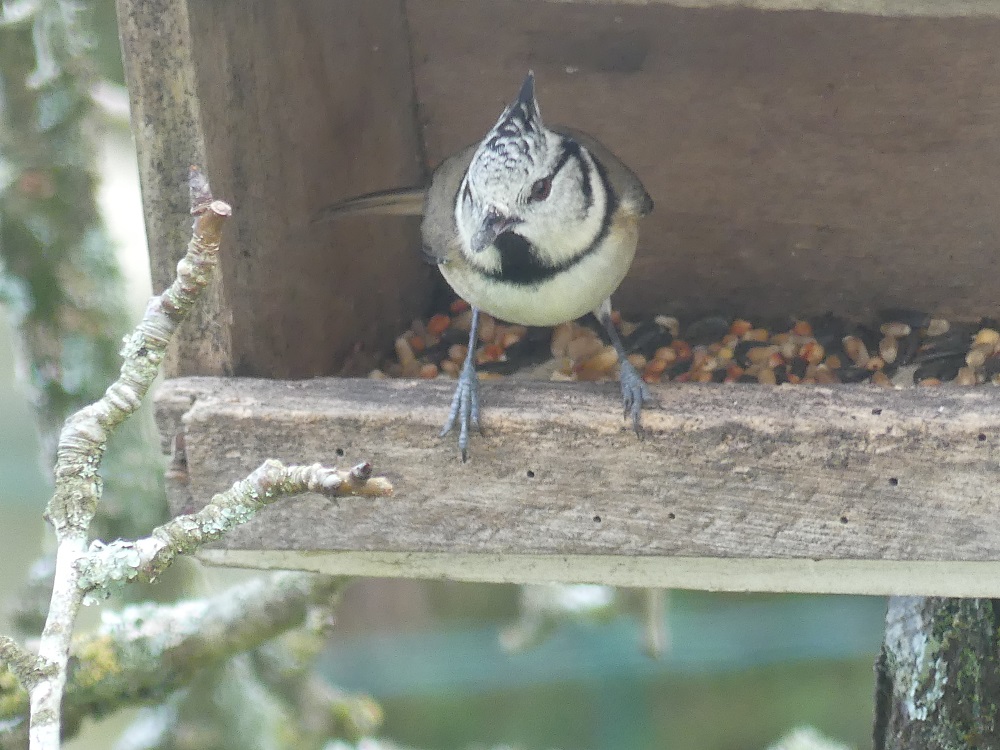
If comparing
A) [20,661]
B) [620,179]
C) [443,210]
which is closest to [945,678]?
[620,179]

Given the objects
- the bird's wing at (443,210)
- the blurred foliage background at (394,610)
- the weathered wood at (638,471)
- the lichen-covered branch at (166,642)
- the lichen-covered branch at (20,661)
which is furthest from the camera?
the blurred foliage background at (394,610)

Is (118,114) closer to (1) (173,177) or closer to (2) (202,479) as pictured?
(1) (173,177)

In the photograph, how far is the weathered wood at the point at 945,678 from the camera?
1.58 metres

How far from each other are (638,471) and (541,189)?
386 millimetres

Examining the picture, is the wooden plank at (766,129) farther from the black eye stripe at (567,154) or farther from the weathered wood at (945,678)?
the weathered wood at (945,678)

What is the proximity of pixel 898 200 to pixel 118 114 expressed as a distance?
131 cm

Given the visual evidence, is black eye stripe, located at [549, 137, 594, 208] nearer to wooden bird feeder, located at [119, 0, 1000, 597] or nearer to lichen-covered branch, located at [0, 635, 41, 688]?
wooden bird feeder, located at [119, 0, 1000, 597]

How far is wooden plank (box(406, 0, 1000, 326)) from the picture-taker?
181cm

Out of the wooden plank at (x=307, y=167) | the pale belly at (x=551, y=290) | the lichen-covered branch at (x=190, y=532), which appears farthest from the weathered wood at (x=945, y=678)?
the lichen-covered branch at (x=190, y=532)

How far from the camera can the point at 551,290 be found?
152 centimetres

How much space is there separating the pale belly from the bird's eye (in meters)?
0.12

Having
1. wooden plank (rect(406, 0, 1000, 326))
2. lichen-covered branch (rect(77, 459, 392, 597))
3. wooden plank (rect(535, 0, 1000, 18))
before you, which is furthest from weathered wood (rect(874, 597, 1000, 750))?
lichen-covered branch (rect(77, 459, 392, 597))

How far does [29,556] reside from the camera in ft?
9.89

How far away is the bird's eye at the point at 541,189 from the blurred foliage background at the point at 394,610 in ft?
2.64
